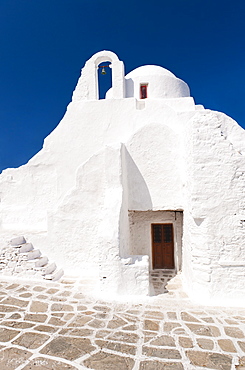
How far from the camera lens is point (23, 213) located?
10.3 meters

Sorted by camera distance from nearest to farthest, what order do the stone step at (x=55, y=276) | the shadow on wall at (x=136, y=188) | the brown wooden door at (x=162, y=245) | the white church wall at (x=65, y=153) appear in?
the stone step at (x=55, y=276), the shadow on wall at (x=136, y=188), the brown wooden door at (x=162, y=245), the white church wall at (x=65, y=153)

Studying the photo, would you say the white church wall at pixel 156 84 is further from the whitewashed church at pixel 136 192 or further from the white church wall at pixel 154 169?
the white church wall at pixel 154 169

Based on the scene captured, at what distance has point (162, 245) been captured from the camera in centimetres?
930

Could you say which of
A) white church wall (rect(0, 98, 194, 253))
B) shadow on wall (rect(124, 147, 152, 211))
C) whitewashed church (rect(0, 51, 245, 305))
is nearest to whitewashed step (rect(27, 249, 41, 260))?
whitewashed church (rect(0, 51, 245, 305))

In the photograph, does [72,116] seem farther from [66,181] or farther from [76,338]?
[76,338]

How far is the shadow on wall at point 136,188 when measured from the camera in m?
8.19

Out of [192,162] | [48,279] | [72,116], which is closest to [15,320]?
[48,279]

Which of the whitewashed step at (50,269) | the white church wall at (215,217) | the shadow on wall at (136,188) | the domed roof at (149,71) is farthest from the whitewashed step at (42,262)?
the domed roof at (149,71)

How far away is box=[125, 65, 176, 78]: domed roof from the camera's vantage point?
11734 millimetres

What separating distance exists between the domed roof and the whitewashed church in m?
0.07

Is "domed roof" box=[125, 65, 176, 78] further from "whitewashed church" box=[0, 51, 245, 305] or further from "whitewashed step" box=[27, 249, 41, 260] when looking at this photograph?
"whitewashed step" box=[27, 249, 41, 260]

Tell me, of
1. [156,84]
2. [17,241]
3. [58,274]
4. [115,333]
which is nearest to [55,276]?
[58,274]

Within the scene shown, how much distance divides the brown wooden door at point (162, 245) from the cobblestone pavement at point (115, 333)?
8.87 ft

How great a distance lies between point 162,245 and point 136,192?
255 cm
